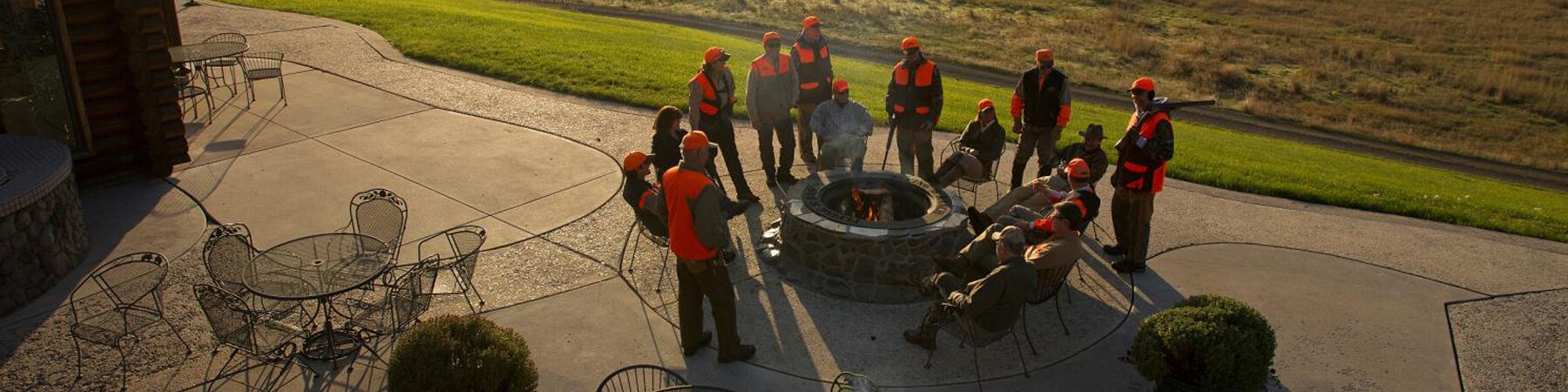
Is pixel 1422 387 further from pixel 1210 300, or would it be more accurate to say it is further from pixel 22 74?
pixel 22 74

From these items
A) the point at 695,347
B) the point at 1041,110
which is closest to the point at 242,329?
the point at 695,347

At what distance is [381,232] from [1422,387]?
9829 millimetres

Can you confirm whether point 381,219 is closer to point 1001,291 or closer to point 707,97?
point 707,97

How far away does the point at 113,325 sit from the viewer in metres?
8.07

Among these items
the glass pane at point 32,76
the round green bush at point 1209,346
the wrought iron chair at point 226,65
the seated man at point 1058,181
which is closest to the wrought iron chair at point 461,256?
the seated man at point 1058,181

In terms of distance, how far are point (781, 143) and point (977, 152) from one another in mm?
2529

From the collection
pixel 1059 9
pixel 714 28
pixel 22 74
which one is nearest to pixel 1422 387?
pixel 22 74

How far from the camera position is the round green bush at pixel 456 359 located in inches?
248

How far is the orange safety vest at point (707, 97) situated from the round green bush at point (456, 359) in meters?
5.32

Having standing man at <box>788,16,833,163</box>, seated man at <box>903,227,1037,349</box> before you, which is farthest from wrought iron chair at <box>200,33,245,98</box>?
seated man at <box>903,227,1037,349</box>

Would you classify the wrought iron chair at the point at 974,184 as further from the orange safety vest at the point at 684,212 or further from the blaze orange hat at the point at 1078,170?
the orange safety vest at the point at 684,212

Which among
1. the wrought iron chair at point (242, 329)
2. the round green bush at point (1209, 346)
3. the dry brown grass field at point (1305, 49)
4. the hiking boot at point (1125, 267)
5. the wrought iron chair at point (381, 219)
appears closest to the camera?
the round green bush at point (1209, 346)

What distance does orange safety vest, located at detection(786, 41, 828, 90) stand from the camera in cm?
1293

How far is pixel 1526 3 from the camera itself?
45.9m
